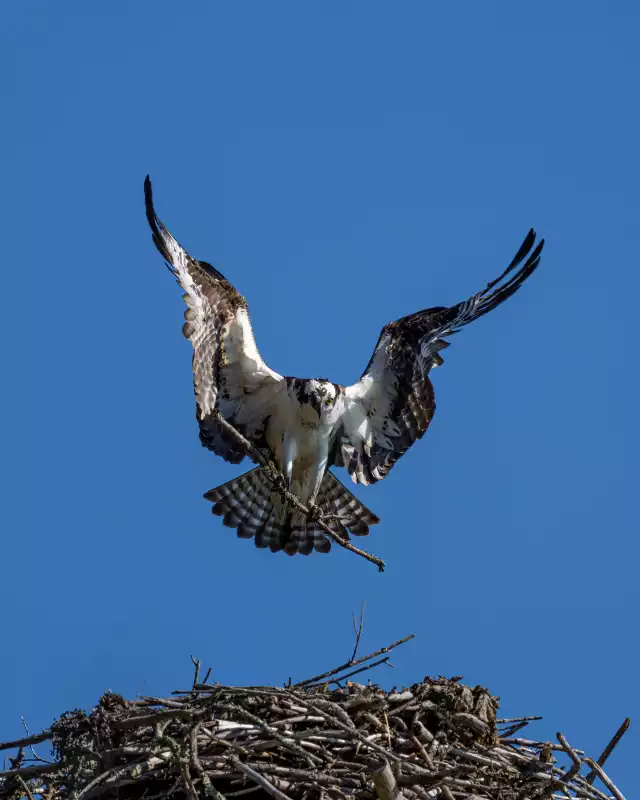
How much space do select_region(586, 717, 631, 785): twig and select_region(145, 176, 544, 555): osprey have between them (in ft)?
10.3

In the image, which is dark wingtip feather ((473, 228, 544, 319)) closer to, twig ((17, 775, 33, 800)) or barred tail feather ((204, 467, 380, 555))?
barred tail feather ((204, 467, 380, 555))

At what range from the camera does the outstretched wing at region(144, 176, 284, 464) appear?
855 cm

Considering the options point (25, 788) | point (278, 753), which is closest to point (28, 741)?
point (25, 788)

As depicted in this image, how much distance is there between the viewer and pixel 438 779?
5.85 metres

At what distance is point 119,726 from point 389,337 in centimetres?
411

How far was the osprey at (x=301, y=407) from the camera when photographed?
28.8ft

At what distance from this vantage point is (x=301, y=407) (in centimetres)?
916

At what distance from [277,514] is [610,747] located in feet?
14.5

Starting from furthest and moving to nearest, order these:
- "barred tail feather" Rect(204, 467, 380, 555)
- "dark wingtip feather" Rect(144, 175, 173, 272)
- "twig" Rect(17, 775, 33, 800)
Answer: "barred tail feather" Rect(204, 467, 380, 555), "dark wingtip feather" Rect(144, 175, 173, 272), "twig" Rect(17, 775, 33, 800)

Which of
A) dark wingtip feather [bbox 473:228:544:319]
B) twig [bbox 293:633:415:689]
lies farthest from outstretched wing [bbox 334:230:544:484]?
twig [bbox 293:633:415:689]

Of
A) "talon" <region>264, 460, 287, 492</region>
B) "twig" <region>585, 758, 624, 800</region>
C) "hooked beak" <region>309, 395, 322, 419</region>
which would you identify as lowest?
"twig" <region>585, 758, 624, 800</region>

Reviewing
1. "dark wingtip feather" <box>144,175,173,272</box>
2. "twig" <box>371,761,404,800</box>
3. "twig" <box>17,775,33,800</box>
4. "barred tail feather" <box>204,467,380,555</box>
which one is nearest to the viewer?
"twig" <box>371,761,404,800</box>

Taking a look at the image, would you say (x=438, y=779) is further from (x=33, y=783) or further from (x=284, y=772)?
(x=33, y=783)

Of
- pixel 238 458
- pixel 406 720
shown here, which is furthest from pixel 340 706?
pixel 238 458
